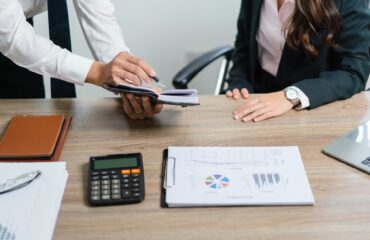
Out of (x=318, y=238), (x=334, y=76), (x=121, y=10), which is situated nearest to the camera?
(x=318, y=238)

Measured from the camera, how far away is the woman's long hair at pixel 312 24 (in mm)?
1231

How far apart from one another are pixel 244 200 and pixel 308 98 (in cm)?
45

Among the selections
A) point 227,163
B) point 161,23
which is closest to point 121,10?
point 161,23

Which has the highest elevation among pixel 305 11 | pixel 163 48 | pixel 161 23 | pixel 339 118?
pixel 305 11

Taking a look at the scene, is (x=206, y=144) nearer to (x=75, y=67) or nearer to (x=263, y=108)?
(x=263, y=108)

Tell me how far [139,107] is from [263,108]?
1.12 feet

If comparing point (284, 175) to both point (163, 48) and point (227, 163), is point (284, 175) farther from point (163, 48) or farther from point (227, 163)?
point (163, 48)

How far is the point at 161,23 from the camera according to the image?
2.20 meters

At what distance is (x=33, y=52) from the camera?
3.67ft

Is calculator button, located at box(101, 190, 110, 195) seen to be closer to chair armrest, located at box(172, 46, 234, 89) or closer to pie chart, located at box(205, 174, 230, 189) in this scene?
pie chart, located at box(205, 174, 230, 189)

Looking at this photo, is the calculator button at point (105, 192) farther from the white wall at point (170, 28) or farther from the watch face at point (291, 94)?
the white wall at point (170, 28)

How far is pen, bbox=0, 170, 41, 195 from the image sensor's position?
859mm

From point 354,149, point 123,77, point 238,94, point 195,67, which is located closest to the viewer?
point 354,149

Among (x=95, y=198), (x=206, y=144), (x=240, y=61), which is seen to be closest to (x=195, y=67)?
(x=240, y=61)
